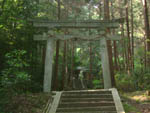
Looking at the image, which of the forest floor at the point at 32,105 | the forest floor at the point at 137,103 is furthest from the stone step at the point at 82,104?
the forest floor at the point at 137,103

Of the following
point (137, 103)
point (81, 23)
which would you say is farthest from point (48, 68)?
point (137, 103)

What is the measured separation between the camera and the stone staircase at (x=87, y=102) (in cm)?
649

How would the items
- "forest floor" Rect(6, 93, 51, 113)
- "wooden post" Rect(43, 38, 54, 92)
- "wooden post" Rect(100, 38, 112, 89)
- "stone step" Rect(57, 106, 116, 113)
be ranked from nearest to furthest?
1. "forest floor" Rect(6, 93, 51, 113)
2. "stone step" Rect(57, 106, 116, 113)
3. "wooden post" Rect(43, 38, 54, 92)
4. "wooden post" Rect(100, 38, 112, 89)

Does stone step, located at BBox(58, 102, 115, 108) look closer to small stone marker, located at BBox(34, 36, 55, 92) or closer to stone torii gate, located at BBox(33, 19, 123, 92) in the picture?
small stone marker, located at BBox(34, 36, 55, 92)

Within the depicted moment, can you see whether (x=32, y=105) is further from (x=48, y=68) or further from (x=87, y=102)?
(x=48, y=68)

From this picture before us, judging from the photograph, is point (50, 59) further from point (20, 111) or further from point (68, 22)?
point (20, 111)

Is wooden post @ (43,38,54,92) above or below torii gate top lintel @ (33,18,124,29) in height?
below

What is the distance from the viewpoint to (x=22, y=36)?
9.46 meters

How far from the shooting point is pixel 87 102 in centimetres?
705

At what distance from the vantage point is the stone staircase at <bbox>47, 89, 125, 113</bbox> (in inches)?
256

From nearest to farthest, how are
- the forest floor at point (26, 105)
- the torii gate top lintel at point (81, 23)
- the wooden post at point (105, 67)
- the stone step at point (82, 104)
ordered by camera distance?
the forest floor at point (26, 105) → the stone step at point (82, 104) → the wooden post at point (105, 67) → the torii gate top lintel at point (81, 23)

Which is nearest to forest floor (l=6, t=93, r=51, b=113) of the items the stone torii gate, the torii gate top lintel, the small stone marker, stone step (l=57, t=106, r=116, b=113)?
stone step (l=57, t=106, r=116, b=113)

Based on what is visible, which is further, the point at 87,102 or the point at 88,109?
the point at 87,102

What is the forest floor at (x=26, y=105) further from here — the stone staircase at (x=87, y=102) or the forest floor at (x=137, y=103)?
the forest floor at (x=137, y=103)
